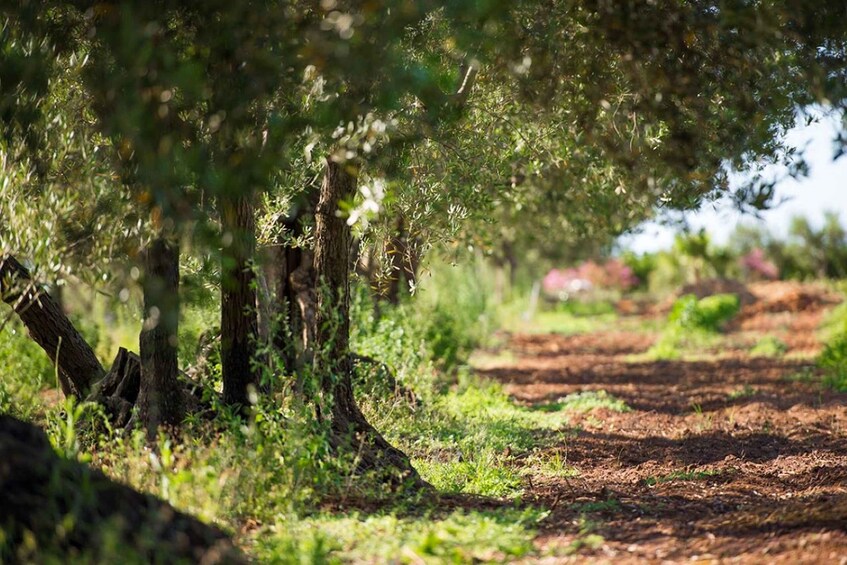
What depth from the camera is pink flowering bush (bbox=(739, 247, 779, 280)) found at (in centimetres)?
3981

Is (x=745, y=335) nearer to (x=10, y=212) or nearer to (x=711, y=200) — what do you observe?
(x=711, y=200)

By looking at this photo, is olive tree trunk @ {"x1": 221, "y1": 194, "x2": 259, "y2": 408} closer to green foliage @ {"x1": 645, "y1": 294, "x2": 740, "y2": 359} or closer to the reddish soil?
the reddish soil

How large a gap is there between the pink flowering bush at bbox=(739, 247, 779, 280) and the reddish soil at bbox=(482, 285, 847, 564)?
75.2 ft

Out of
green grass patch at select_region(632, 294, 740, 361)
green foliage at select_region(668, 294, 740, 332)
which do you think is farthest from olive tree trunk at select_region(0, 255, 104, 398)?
green foliage at select_region(668, 294, 740, 332)

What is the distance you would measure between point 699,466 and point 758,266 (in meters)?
33.4

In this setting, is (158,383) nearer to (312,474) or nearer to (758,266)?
(312,474)

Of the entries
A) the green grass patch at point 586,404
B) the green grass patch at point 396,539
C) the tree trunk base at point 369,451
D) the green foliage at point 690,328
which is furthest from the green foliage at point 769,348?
the green grass patch at point 396,539

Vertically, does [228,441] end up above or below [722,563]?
above

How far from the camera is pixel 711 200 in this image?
873 centimetres

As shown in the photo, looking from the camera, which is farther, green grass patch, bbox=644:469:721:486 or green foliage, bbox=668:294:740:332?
green foliage, bbox=668:294:740:332

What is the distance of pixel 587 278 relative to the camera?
41000mm

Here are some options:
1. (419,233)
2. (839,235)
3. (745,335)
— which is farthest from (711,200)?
(839,235)

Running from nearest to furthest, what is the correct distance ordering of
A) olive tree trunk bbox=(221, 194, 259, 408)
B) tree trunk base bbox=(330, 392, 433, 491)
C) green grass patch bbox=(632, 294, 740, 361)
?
tree trunk base bbox=(330, 392, 433, 491)
olive tree trunk bbox=(221, 194, 259, 408)
green grass patch bbox=(632, 294, 740, 361)

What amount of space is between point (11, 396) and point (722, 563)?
6.57 meters
